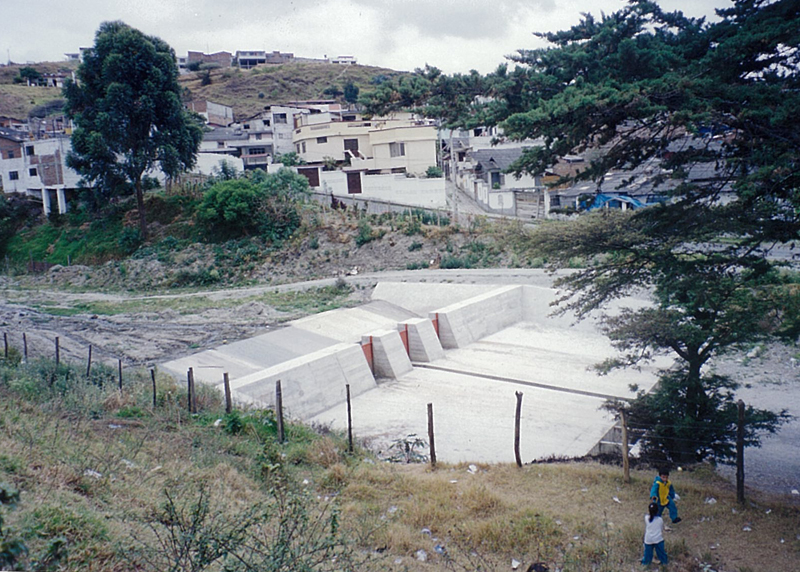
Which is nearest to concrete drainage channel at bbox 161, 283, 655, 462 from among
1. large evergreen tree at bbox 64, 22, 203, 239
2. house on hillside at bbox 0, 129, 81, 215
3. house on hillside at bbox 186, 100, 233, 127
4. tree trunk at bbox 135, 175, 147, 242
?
large evergreen tree at bbox 64, 22, 203, 239

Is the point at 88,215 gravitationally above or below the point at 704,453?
above

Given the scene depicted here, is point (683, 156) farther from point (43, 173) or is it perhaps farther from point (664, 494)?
point (43, 173)

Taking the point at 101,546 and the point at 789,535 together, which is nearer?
the point at 101,546

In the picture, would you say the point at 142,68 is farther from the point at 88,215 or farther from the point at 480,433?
the point at 480,433

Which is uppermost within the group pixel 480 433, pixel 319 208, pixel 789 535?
pixel 319 208

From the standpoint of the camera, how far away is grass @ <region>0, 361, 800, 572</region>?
5988mm

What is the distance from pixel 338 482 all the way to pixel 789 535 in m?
6.01

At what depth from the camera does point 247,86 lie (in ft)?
332

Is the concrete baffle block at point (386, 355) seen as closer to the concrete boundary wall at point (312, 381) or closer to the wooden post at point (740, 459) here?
the concrete boundary wall at point (312, 381)

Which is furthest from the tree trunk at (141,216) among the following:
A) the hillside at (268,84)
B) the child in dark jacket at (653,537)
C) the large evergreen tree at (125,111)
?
the hillside at (268,84)

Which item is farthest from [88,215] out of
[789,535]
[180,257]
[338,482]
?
[789,535]

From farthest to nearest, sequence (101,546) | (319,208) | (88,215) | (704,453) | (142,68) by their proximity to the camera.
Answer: (88,215), (319,208), (142,68), (704,453), (101,546)

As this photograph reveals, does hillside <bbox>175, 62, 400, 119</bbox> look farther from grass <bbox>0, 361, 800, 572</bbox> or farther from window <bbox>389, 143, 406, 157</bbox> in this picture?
grass <bbox>0, 361, 800, 572</bbox>

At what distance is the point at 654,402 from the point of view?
1099cm
